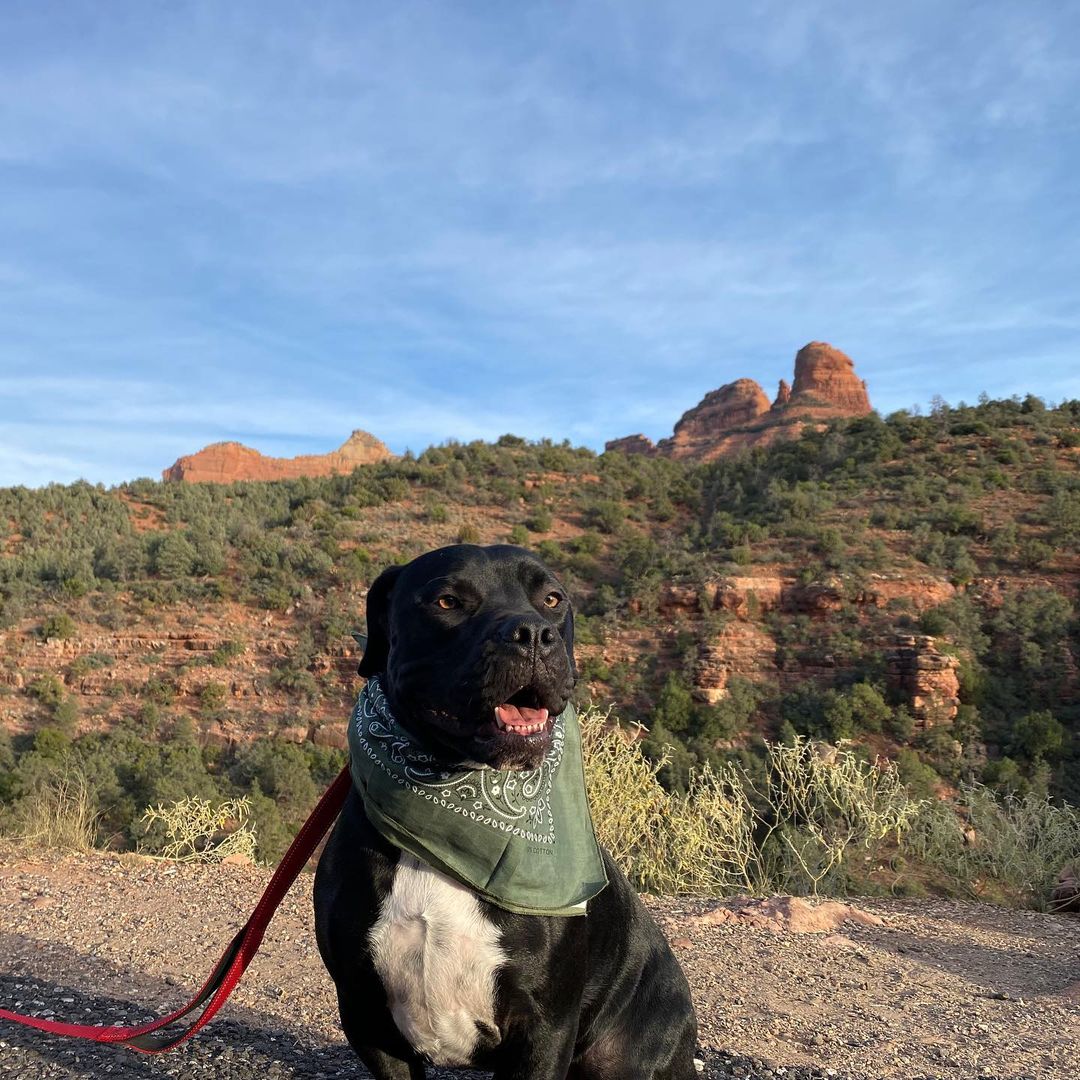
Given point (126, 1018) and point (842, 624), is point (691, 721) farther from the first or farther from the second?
point (126, 1018)

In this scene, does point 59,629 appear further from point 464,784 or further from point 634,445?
point 634,445

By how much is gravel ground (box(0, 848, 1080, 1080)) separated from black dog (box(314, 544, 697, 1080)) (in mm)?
1280

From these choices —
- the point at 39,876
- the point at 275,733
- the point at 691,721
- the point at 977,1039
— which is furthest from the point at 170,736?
the point at 977,1039

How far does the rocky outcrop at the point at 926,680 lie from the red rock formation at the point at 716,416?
5247cm

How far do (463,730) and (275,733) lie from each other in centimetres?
1778

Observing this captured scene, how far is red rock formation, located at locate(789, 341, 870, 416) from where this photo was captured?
69.5 meters

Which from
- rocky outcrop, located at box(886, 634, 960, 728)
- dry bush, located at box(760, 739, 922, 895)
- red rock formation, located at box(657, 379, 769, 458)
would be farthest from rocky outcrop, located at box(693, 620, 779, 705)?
red rock formation, located at box(657, 379, 769, 458)

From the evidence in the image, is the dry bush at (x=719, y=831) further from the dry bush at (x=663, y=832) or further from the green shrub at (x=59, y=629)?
the green shrub at (x=59, y=629)

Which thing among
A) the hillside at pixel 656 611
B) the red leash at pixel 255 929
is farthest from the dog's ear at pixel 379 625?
the hillside at pixel 656 611

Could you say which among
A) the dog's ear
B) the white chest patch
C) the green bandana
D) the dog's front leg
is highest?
the dog's ear

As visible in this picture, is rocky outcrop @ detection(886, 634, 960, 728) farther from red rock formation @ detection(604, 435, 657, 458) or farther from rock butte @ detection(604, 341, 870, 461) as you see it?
red rock formation @ detection(604, 435, 657, 458)

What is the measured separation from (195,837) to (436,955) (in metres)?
8.16

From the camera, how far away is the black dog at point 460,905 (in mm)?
2127

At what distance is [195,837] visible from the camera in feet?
30.6
